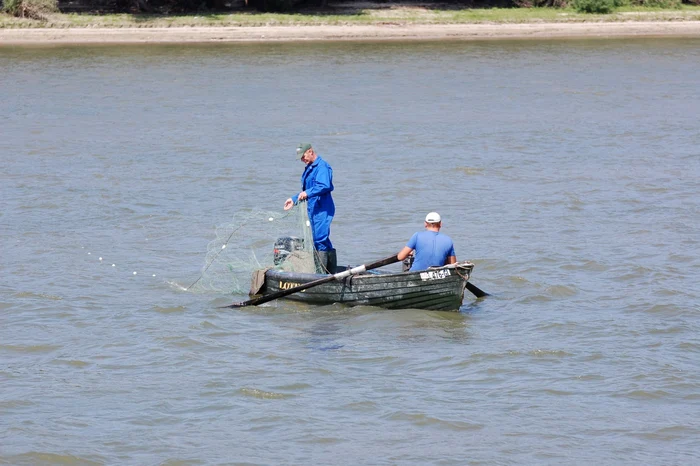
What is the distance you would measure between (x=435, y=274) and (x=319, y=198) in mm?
1710

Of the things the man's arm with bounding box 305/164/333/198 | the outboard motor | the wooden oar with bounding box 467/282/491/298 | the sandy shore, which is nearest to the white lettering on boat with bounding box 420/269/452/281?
the wooden oar with bounding box 467/282/491/298

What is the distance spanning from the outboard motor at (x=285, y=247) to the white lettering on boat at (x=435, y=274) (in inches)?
73.4

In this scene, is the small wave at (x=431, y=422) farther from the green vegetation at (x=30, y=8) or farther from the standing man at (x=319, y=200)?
the green vegetation at (x=30, y=8)

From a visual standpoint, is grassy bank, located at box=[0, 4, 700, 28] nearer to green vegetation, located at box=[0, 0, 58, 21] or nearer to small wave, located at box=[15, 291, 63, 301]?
green vegetation, located at box=[0, 0, 58, 21]

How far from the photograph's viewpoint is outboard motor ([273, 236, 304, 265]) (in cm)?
1331

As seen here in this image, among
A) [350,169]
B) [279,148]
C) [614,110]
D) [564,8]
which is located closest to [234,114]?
[279,148]

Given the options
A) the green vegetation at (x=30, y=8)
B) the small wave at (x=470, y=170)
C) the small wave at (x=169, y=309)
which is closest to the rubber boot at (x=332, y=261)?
the small wave at (x=169, y=309)

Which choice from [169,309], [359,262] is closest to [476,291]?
[359,262]

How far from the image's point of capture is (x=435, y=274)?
12.0m

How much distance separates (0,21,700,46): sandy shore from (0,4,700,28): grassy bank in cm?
53

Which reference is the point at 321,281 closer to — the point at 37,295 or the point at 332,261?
the point at 332,261

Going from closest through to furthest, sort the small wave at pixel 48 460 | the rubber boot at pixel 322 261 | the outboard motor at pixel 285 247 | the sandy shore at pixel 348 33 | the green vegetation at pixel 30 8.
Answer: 1. the small wave at pixel 48 460
2. the rubber boot at pixel 322 261
3. the outboard motor at pixel 285 247
4. the sandy shore at pixel 348 33
5. the green vegetation at pixel 30 8

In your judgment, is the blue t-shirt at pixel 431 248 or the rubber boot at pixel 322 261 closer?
the blue t-shirt at pixel 431 248

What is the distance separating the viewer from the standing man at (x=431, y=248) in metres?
12.1
